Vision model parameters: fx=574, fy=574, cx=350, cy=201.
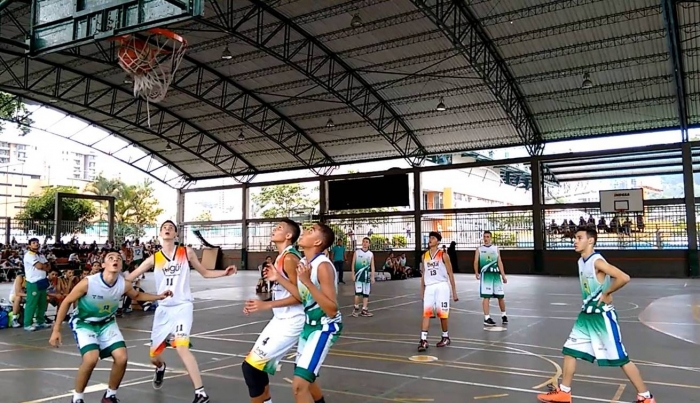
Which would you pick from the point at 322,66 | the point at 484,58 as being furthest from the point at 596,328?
the point at 322,66

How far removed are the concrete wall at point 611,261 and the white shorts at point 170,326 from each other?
28.3 m

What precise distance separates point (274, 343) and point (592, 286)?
3.49 m

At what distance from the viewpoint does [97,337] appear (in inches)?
243

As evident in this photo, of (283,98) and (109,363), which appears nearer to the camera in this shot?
(109,363)

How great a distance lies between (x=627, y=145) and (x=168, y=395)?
99.9 feet

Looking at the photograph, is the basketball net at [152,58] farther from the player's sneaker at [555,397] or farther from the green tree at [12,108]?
the green tree at [12,108]

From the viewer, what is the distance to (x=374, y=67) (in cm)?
2861

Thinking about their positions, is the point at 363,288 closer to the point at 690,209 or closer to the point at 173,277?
the point at 173,277

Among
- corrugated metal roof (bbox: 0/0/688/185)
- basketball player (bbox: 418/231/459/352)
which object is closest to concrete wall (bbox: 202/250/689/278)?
corrugated metal roof (bbox: 0/0/688/185)

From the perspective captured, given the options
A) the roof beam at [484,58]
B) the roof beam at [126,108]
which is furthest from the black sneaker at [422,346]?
the roof beam at [126,108]

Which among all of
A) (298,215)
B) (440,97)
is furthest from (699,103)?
(298,215)

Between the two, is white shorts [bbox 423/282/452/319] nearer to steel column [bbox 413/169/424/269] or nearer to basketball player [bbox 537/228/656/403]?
basketball player [bbox 537/228/656/403]

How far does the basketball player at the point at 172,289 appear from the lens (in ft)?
21.8

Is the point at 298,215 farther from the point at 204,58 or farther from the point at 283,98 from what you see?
the point at 204,58
